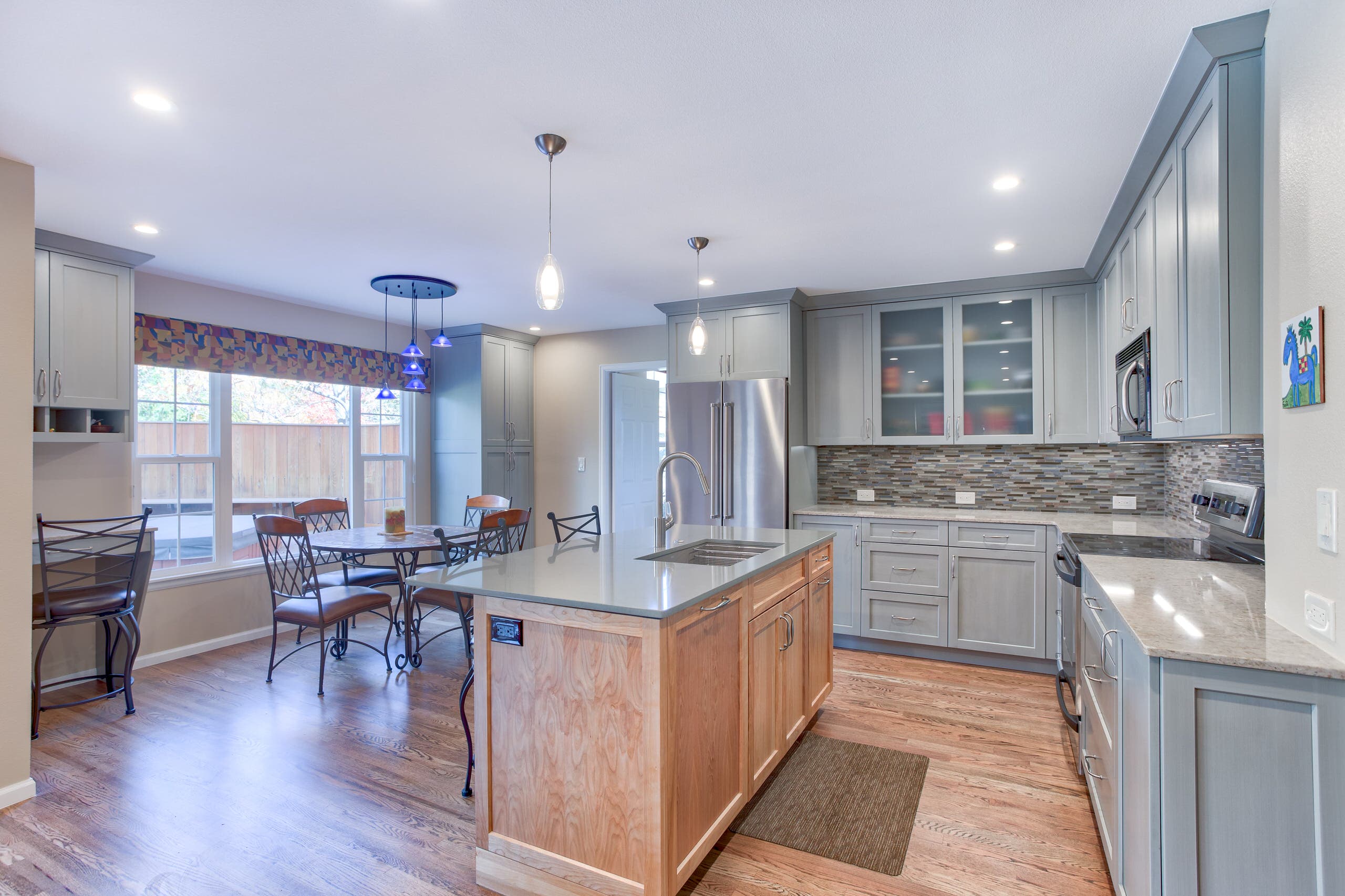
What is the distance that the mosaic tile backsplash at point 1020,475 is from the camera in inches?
159

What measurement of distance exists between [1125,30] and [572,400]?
483 centimetres

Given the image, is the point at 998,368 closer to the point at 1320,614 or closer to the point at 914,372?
the point at 914,372

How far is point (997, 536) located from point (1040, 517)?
0.28 m

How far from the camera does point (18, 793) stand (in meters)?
2.46

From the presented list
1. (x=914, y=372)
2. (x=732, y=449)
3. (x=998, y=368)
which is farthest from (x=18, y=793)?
(x=998, y=368)

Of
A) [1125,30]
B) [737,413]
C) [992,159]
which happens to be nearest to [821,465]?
[737,413]

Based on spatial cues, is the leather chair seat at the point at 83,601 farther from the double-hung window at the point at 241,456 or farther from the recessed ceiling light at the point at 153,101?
the recessed ceiling light at the point at 153,101

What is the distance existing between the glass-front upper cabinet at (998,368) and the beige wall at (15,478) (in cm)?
459

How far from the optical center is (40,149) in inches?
95.1

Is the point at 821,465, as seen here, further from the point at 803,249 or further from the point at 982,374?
the point at 803,249

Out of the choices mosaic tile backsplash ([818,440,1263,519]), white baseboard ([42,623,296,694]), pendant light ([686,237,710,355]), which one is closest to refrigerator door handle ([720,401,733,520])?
mosaic tile backsplash ([818,440,1263,519])

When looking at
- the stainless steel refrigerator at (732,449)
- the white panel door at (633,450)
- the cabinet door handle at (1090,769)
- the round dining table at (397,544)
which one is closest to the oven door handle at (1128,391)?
the cabinet door handle at (1090,769)

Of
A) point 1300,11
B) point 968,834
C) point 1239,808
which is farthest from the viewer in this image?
point 968,834

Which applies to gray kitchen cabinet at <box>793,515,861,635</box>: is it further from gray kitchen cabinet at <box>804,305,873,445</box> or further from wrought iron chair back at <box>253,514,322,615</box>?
wrought iron chair back at <box>253,514,322,615</box>
